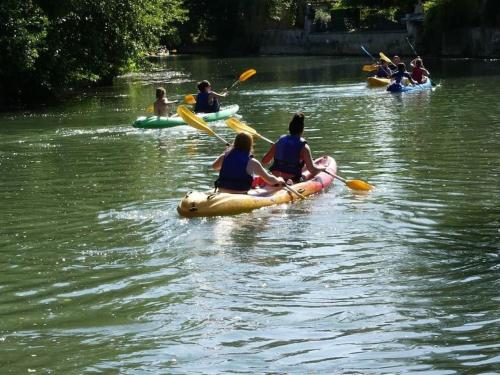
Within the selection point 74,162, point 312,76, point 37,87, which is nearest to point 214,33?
point 312,76

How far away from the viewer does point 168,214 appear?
11.4m

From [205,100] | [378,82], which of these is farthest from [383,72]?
[205,100]

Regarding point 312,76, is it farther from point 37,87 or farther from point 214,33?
point 214,33

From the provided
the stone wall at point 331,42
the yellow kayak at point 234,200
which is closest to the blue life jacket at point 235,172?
Answer: the yellow kayak at point 234,200

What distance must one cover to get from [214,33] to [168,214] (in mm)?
60588

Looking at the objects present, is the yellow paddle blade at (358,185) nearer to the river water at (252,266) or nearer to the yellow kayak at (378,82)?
the river water at (252,266)

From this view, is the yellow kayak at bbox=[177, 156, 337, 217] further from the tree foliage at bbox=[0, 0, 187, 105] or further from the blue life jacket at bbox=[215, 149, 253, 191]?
the tree foliage at bbox=[0, 0, 187, 105]

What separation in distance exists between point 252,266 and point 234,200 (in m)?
2.38

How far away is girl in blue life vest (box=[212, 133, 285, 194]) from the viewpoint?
11.5 meters

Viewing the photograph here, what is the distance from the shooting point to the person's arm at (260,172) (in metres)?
11.5

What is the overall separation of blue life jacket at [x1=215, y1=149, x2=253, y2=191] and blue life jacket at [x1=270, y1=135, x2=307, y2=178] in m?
1.12

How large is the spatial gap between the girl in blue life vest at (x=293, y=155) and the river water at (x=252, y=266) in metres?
0.66

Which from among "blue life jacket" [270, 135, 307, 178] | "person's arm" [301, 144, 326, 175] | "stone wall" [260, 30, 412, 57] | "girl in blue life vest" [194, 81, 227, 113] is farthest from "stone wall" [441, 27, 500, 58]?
"blue life jacket" [270, 135, 307, 178]

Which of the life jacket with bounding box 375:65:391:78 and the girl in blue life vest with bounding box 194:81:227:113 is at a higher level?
the life jacket with bounding box 375:65:391:78
